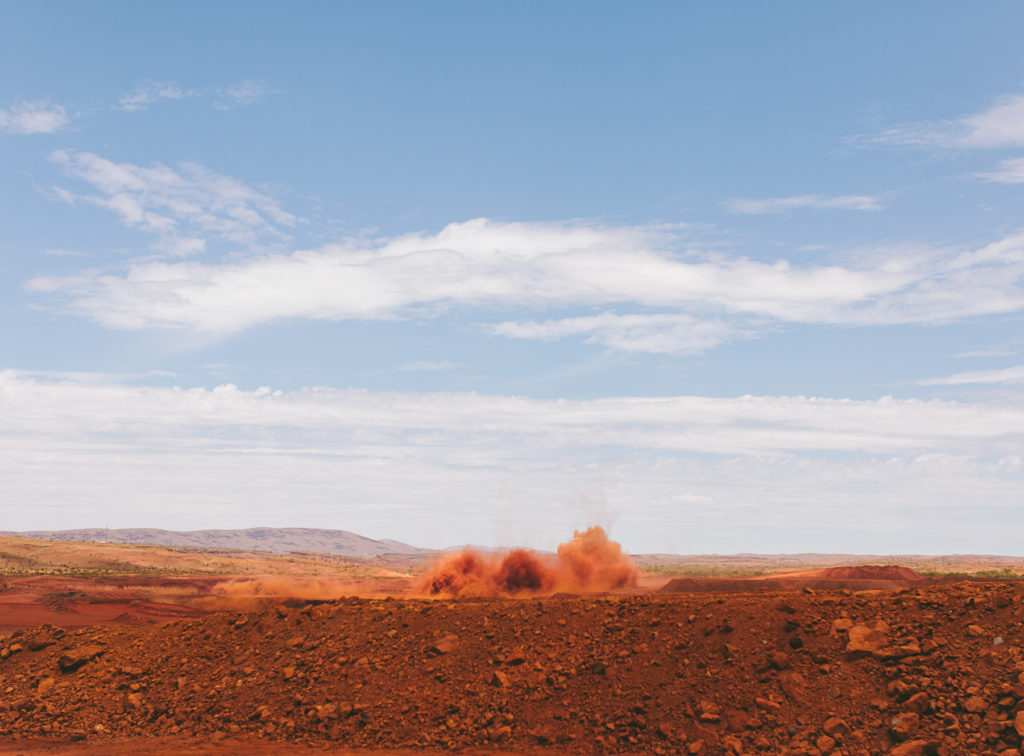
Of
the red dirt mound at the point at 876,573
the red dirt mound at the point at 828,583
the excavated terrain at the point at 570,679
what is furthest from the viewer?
the red dirt mound at the point at 876,573

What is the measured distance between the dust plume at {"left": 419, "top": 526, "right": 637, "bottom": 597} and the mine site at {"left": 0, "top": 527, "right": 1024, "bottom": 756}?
2040cm

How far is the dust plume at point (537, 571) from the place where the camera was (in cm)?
4488

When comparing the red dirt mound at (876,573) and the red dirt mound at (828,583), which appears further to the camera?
the red dirt mound at (876,573)

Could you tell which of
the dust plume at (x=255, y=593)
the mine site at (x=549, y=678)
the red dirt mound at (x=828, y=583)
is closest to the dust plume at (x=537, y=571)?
the red dirt mound at (x=828, y=583)

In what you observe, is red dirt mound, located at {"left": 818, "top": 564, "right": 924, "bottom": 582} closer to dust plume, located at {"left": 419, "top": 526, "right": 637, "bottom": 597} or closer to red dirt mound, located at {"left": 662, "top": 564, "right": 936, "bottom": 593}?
red dirt mound, located at {"left": 662, "top": 564, "right": 936, "bottom": 593}

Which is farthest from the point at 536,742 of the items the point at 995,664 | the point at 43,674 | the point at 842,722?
the point at 43,674

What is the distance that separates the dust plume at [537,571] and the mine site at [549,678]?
20395mm

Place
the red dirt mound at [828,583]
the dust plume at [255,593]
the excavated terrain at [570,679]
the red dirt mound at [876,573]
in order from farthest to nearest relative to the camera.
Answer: the dust plume at [255,593]
the red dirt mound at [876,573]
the red dirt mound at [828,583]
the excavated terrain at [570,679]

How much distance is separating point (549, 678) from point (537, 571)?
27.6 meters

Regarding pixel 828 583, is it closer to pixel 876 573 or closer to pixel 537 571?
pixel 876 573

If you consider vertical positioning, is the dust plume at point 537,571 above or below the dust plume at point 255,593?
above

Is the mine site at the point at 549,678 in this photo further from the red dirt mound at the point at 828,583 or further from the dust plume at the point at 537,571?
the dust plume at the point at 537,571

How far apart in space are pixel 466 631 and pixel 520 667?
8.01 ft

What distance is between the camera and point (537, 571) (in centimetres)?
4559
